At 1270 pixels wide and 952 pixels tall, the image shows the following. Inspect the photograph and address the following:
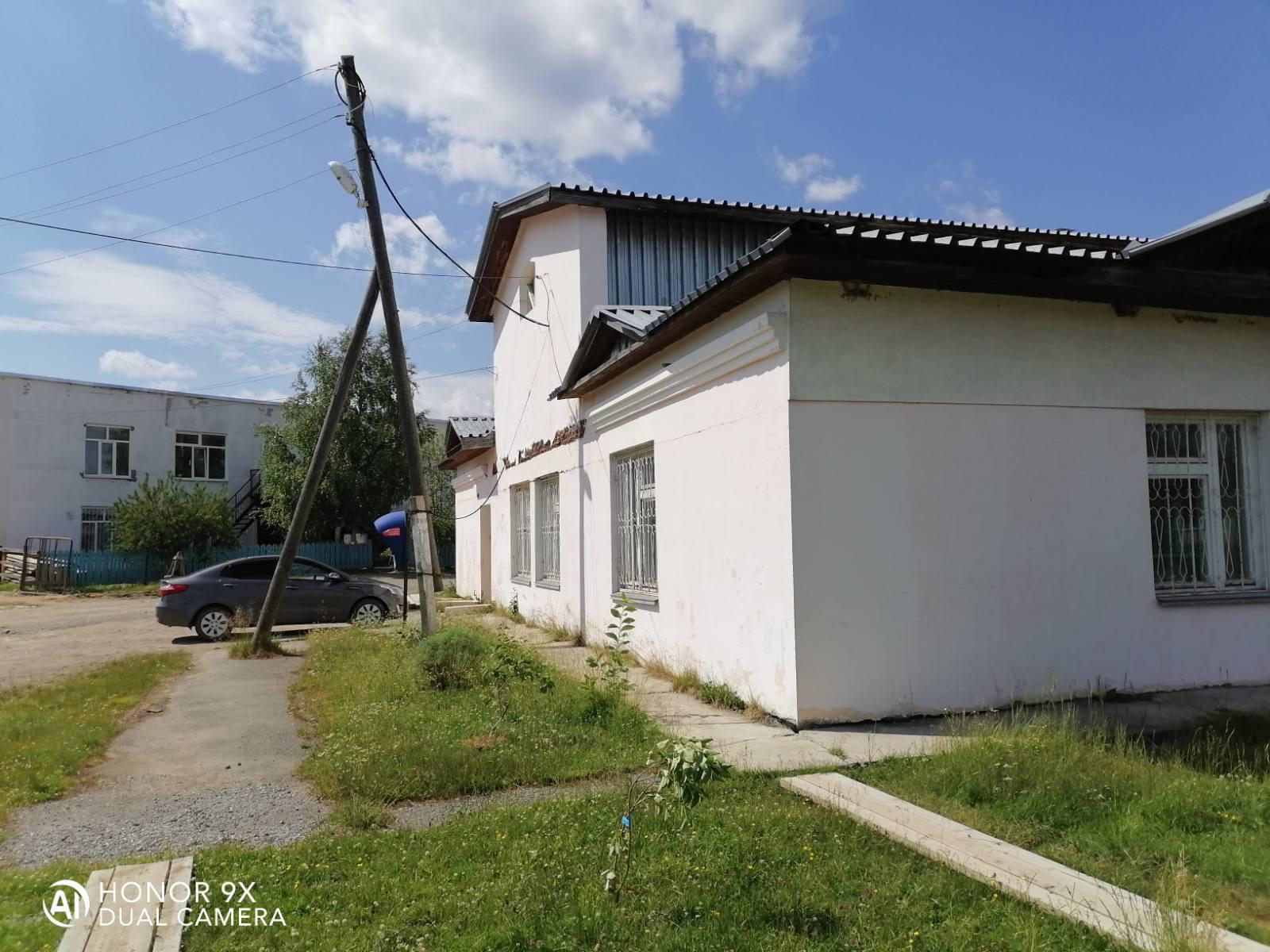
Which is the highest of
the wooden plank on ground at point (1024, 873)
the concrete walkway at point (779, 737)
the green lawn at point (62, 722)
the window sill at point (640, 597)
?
the window sill at point (640, 597)

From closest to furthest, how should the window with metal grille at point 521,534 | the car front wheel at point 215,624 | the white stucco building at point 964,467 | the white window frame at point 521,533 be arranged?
1. the white stucco building at point 964,467
2. the car front wheel at point 215,624
3. the white window frame at point 521,533
4. the window with metal grille at point 521,534

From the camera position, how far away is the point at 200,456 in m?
35.6

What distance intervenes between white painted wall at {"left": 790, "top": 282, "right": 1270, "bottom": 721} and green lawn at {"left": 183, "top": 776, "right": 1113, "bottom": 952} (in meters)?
2.40

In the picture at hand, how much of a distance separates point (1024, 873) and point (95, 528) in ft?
119

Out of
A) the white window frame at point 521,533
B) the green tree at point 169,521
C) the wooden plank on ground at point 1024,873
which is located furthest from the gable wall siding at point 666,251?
the green tree at point 169,521

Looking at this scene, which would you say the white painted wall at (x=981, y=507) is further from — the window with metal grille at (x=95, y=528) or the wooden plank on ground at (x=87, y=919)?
the window with metal grille at (x=95, y=528)

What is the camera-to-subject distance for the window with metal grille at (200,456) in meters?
35.0

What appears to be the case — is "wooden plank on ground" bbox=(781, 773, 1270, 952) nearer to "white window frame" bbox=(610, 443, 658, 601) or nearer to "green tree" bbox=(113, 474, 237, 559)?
"white window frame" bbox=(610, 443, 658, 601)

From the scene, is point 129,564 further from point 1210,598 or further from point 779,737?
point 1210,598

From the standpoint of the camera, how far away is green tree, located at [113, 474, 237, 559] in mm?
28141

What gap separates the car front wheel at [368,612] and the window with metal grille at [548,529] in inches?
146

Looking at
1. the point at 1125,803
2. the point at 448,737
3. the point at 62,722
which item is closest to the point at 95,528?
the point at 62,722

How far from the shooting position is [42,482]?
103ft

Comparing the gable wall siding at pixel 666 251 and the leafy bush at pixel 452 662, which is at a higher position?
the gable wall siding at pixel 666 251
